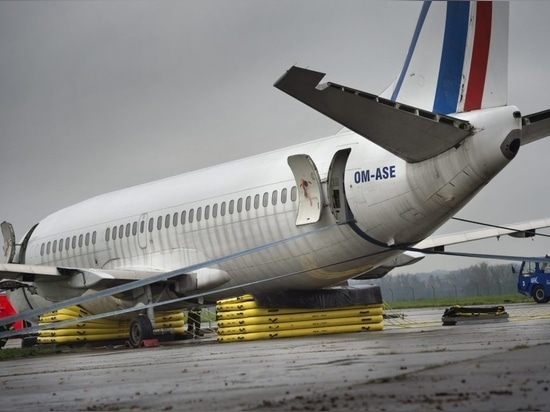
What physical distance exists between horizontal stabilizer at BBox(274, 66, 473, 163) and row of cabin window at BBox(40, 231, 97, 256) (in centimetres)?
1310

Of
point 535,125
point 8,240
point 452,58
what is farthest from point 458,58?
point 8,240

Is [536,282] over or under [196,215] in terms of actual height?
under

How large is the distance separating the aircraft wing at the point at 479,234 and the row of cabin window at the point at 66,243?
9.61 m

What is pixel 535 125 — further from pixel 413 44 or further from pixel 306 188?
pixel 306 188

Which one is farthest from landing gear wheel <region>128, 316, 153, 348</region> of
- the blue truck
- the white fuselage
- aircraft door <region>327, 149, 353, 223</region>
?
the blue truck

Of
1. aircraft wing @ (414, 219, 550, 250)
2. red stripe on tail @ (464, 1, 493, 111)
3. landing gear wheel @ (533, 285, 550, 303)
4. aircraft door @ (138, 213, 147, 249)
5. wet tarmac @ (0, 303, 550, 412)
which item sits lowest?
landing gear wheel @ (533, 285, 550, 303)

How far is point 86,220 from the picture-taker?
1145 inches

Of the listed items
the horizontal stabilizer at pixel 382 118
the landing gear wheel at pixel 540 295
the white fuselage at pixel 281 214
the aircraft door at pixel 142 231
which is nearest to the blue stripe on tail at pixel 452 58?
the white fuselage at pixel 281 214

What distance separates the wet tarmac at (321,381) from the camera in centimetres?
773

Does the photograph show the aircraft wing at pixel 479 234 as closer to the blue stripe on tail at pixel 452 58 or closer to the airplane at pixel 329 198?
the airplane at pixel 329 198

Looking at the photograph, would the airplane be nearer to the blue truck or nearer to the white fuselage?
the white fuselage

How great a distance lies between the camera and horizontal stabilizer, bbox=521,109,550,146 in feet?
57.0

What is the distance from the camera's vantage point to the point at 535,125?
1748cm

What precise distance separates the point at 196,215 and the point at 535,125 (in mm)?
10296
